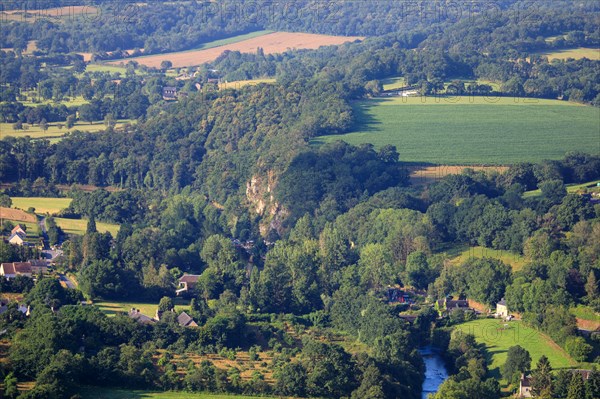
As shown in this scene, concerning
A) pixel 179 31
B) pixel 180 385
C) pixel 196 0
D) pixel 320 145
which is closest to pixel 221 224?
pixel 320 145

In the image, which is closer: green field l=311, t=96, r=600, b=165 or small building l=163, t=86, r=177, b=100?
green field l=311, t=96, r=600, b=165

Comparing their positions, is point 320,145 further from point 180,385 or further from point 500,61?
point 180,385

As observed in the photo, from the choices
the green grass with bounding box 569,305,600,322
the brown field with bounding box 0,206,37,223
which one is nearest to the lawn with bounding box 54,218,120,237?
the brown field with bounding box 0,206,37,223

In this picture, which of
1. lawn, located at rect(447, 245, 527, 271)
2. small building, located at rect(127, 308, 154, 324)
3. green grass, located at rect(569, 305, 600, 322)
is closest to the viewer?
small building, located at rect(127, 308, 154, 324)

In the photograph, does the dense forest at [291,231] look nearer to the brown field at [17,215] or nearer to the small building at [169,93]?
the small building at [169,93]

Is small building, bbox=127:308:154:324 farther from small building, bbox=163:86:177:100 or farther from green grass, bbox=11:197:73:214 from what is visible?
small building, bbox=163:86:177:100

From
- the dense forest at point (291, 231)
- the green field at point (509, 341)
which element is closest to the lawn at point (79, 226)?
the dense forest at point (291, 231)
